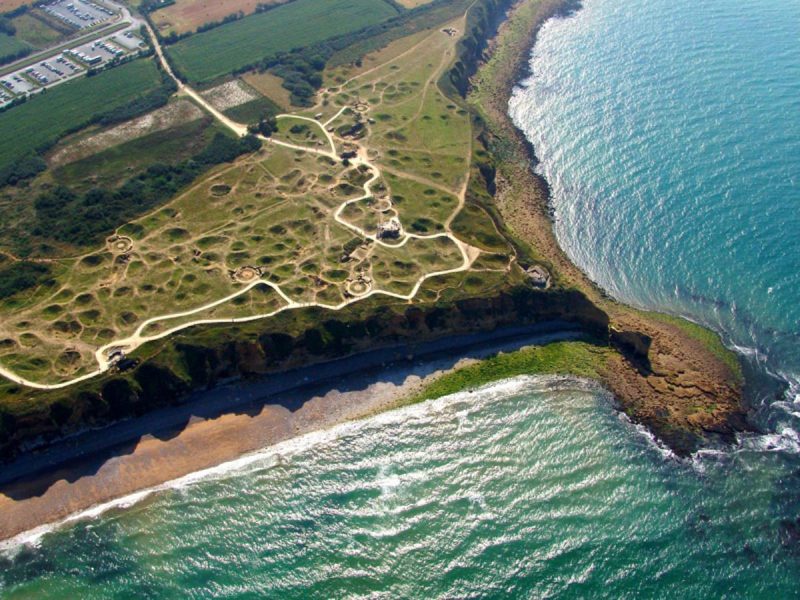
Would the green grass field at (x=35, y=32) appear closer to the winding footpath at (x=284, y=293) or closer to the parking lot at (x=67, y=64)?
the parking lot at (x=67, y=64)

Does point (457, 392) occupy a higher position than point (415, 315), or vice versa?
point (415, 315)

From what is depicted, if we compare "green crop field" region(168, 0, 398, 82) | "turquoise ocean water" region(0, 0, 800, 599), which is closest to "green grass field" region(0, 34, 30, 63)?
"green crop field" region(168, 0, 398, 82)

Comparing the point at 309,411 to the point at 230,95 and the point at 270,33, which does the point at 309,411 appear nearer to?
the point at 230,95

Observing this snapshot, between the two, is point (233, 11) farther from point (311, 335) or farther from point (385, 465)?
point (385, 465)

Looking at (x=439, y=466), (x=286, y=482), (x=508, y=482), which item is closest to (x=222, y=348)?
(x=286, y=482)

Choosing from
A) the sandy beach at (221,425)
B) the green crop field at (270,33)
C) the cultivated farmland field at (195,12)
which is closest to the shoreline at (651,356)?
the sandy beach at (221,425)

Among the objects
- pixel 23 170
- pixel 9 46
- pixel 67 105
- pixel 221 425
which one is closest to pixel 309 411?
pixel 221 425
